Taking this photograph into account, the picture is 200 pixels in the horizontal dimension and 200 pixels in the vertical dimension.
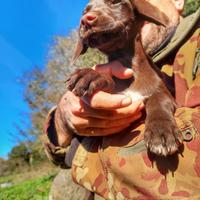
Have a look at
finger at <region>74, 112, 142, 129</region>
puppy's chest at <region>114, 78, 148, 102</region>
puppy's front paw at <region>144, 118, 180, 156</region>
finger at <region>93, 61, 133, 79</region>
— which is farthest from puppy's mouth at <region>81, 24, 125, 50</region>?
puppy's front paw at <region>144, 118, 180, 156</region>

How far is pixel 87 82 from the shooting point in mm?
2549

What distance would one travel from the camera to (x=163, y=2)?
382cm

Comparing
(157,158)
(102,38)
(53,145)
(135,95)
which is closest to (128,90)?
(135,95)

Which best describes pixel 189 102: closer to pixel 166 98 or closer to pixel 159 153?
pixel 166 98

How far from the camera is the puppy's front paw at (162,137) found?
221 cm

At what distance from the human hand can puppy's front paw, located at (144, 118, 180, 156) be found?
0.17 m

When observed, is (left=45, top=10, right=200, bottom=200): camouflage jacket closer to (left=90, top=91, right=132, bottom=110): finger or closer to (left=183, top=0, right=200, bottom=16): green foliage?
(left=90, top=91, right=132, bottom=110): finger

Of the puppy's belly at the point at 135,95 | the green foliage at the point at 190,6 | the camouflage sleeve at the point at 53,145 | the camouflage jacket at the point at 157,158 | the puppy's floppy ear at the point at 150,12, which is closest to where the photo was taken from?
the camouflage jacket at the point at 157,158

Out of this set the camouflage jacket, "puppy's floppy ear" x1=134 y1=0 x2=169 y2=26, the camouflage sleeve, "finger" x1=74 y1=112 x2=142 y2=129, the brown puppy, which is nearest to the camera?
the camouflage jacket

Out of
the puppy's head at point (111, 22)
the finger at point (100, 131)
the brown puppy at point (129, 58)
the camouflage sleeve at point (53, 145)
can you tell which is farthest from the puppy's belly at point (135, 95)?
the camouflage sleeve at point (53, 145)

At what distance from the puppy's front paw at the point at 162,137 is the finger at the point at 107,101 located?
21 centimetres

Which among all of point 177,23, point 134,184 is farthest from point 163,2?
point 134,184

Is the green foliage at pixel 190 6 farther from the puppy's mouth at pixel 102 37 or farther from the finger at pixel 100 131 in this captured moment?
the finger at pixel 100 131

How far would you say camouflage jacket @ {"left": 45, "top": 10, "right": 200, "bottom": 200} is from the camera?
84.4 inches
